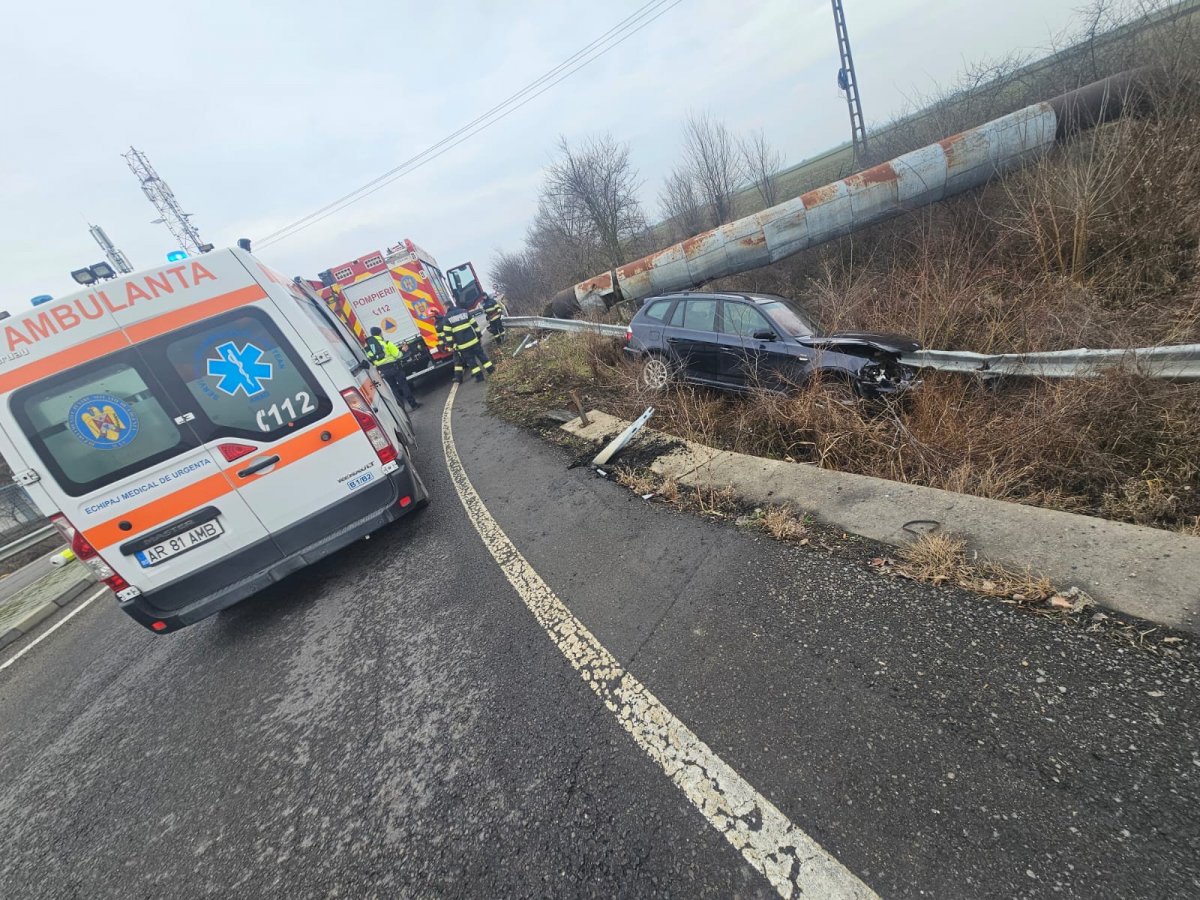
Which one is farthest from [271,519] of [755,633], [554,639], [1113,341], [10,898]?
[1113,341]

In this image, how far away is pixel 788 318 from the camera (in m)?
5.63

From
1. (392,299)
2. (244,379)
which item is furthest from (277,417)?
(392,299)

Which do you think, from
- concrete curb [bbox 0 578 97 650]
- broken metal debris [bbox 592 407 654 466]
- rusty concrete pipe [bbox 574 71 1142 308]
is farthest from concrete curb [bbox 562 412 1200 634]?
concrete curb [bbox 0 578 97 650]

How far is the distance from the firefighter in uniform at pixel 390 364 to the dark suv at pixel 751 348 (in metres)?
5.09

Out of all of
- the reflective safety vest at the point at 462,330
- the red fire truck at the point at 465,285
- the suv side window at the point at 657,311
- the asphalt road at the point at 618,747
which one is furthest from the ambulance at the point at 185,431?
the red fire truck at the point at 465,285

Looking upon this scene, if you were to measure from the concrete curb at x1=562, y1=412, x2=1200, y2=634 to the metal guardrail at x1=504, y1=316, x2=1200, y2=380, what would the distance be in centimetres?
201

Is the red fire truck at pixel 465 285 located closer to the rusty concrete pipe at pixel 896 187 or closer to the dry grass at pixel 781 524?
the rusty concrete pipe at pixel 896 187

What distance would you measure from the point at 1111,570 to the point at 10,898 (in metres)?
5.19

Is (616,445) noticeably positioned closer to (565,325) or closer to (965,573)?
(965,573)

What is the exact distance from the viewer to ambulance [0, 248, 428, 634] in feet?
9.47

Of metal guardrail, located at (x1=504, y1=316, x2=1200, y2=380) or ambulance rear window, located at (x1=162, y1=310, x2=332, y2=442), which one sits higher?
ambulance rear window, located at (x1=162, y1=310, x2=332, y2=442)

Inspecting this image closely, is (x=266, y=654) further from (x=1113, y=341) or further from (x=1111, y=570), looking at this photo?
(x=1113, y=341)

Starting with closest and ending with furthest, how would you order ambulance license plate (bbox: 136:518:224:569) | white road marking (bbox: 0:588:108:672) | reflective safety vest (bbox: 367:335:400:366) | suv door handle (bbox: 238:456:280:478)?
ambulance license plate (bbox: 136:518:224:569) → suv door handle (bbox: 238:456:280:478) → white road marking (bbox: 0:588:108:672) → reflective safety vest (bbox: 367:335:400:366)

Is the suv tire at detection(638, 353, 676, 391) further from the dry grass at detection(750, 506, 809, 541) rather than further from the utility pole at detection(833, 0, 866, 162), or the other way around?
the utility pole at detection(833, 0, 866, 162)
